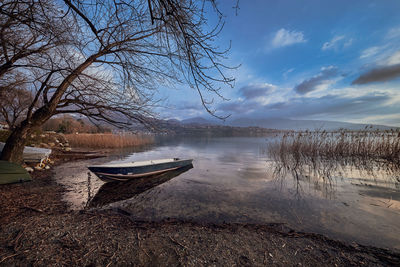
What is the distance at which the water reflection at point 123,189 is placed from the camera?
4.94 metres

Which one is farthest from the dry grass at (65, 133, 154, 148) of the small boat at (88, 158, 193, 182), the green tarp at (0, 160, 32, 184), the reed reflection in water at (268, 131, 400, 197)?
the reed reflection in water at (268, 131, 400, 197)

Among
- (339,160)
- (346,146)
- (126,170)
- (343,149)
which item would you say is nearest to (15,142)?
(126,170)

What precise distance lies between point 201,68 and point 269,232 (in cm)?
334

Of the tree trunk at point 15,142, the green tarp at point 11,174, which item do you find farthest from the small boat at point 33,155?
the green tarp at point 11,174

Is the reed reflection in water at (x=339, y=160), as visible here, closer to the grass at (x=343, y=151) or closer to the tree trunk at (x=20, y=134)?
the grass at (x=343, y=151)

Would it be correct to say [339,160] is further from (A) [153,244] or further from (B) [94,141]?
(B) [94,141]

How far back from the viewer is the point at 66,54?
14.6 feet

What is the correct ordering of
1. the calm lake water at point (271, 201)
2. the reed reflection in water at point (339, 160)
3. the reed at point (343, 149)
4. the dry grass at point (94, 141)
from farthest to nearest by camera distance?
the dry grass at point (94, 141) → the reed at point (343, 149) → the reed reflection in water at point (339, 160) → the calm lake water at point (271, 201)

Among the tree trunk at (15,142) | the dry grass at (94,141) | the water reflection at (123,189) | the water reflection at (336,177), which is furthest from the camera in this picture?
the dry grass at (94,141)

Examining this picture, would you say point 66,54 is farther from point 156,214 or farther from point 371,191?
point 371,191

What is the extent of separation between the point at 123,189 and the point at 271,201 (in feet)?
16.6

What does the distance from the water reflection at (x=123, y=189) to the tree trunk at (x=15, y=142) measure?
10.1ft

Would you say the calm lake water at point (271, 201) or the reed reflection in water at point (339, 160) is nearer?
the calm lake water at point (271, 201)

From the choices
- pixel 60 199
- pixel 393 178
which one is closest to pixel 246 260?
pixel 60 199
